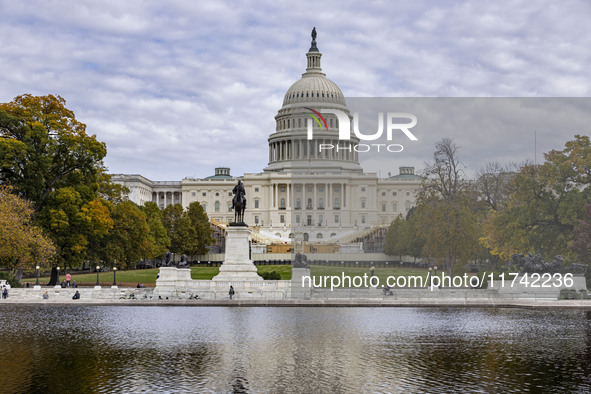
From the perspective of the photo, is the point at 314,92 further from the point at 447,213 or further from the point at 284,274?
the point at 447,213

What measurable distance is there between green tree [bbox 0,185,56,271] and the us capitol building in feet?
263

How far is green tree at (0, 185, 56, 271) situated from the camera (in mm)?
50625

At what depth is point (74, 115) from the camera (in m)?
61.2

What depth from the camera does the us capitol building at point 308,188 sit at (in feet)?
470

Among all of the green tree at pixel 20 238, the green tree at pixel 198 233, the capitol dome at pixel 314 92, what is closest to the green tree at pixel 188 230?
the green tree at pixel 198 233

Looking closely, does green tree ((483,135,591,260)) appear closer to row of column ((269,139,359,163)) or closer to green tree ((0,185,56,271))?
green tree ((0,185,56,271))

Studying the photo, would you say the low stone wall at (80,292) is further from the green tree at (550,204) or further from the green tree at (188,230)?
the green tree at (188,230)

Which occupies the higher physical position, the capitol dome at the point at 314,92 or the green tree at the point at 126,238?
the capitol dome at the point at 314,92

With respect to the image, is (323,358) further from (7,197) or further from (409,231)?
(409,231)

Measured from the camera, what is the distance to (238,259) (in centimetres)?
5441

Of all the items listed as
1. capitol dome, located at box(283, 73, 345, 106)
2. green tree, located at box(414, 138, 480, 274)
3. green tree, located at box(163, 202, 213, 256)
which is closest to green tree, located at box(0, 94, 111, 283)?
green tree, located at box(414, 138, 480, 274)

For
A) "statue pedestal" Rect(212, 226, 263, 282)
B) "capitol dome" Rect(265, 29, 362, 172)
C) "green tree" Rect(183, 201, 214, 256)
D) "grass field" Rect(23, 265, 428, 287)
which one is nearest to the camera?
"statue pedestal" Rect(212, 226, 263, 282)

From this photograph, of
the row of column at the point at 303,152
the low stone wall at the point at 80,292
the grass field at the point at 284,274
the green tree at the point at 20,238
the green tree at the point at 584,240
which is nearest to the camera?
the low stone wall at the point at 80,292

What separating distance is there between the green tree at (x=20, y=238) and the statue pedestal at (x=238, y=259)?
470 inches
